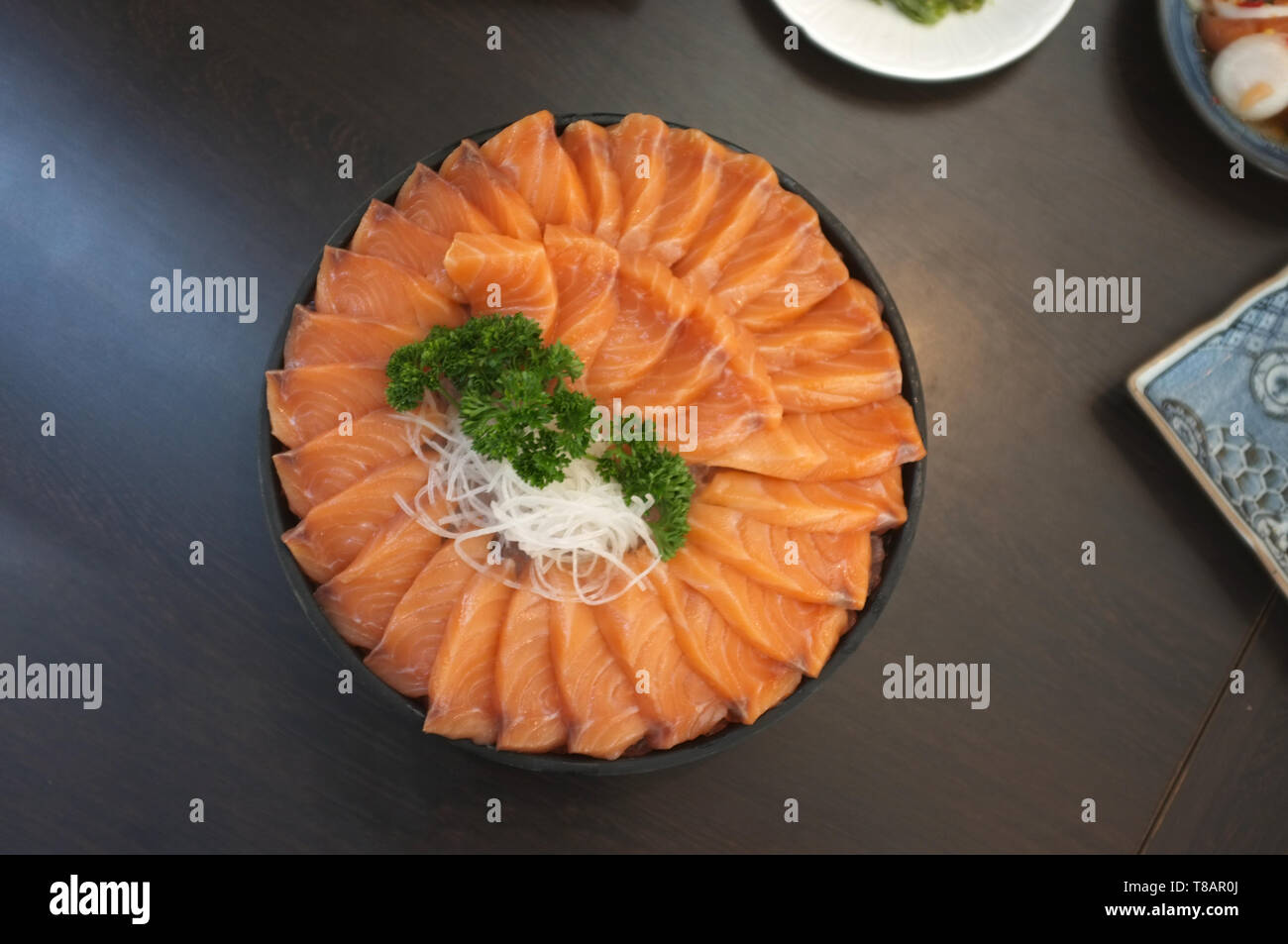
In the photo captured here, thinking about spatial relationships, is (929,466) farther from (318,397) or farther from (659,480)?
(318,397)

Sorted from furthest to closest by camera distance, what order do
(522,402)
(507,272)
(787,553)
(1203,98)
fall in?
(1203,98) → (787,553) → (507,272) → (522,402)

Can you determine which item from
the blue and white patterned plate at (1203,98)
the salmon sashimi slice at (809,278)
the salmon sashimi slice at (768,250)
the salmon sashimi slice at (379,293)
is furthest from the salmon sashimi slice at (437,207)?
the blue and white patterned plate at (1203,98)

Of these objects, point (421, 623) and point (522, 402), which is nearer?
point (522, 402)

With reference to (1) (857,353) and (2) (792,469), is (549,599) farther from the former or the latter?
(1) (857,353)

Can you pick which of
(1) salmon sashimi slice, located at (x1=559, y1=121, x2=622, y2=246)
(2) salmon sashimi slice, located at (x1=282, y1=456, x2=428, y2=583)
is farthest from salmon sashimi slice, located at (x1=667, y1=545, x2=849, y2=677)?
(1) salmon sashimi slice, located at (x1=559, y1=121, x2=622, y2=246)

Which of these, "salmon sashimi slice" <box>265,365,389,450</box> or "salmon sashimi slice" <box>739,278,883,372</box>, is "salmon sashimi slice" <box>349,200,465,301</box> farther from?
"salmon sashimi slice" <box>739,278,883,372</box>

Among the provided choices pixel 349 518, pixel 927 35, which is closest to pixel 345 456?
pixel 349 518

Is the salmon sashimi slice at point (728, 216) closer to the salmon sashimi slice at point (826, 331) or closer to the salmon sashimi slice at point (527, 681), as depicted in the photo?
the salmon sashimi slice at point (826, 331)
